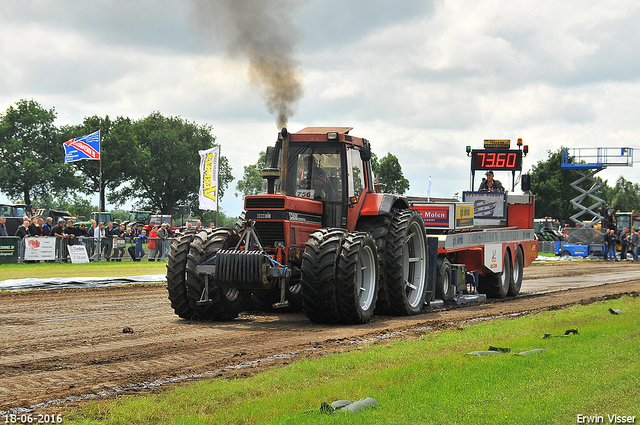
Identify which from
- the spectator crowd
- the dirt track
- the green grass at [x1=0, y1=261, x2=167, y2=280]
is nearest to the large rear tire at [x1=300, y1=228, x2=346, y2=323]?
the dirt track

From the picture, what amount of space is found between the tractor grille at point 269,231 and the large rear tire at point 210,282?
0.48 m

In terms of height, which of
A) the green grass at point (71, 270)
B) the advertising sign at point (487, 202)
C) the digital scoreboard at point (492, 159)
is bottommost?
the green grass at point (71, 270)

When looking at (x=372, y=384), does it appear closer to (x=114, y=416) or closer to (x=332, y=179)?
(x=114, y=416)

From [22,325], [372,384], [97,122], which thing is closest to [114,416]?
[372,384]

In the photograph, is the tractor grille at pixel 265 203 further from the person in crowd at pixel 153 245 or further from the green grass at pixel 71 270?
the person in crowd at pixel 153 245

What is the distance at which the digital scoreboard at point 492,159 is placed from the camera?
19.7m

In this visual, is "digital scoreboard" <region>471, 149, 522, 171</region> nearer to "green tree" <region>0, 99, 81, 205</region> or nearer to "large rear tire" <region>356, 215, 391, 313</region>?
"large rear tire" <region>356, 215, 391, 313</region>

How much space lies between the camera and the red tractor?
1059 cm

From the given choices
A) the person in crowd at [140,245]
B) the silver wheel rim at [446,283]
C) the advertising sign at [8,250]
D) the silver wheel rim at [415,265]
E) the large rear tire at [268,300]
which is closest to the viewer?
the large rear tire at [268,300]

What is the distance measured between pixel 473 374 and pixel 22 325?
713 cm

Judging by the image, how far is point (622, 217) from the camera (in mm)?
45781

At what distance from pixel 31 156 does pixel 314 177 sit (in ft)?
210

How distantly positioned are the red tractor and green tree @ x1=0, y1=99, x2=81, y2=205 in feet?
201

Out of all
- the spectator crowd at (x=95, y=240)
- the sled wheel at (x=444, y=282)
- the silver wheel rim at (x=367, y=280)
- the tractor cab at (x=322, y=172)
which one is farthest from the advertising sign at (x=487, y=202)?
the spectator crowd at (x=95, y=240)
